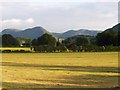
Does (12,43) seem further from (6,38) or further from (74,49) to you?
(74,49)

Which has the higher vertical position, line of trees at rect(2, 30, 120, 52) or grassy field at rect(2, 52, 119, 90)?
line of trees at rect(2, 30, 120, 52)

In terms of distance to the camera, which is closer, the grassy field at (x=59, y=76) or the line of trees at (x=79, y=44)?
the grassy field at (x=59, y=76)

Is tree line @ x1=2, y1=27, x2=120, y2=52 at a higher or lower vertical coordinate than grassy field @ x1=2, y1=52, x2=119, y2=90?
higher

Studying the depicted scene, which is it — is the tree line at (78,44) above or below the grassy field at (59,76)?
above

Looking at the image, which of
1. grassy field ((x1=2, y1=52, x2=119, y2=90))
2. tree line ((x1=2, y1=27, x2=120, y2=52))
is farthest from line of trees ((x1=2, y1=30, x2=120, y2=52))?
grassy field ((x1=2, y1=52, x2=119, y2=90))

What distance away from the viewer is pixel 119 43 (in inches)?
5059

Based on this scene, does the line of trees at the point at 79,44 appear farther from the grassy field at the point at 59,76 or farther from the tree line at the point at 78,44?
the grassy field at the point at 59,76

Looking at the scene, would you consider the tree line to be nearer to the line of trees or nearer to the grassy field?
the line of trees

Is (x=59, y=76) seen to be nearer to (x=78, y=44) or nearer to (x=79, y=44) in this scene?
(x=78, y=44)

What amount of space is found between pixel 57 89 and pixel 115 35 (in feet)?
386

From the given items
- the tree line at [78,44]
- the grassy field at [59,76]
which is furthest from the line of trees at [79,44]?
the grassy field at [59,76]

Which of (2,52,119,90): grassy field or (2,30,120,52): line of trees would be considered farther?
(2,30,120,52): line of trees

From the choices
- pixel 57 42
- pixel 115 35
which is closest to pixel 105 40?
pixel 115 35

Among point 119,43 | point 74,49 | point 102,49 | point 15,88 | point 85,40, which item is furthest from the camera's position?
point 85,40
